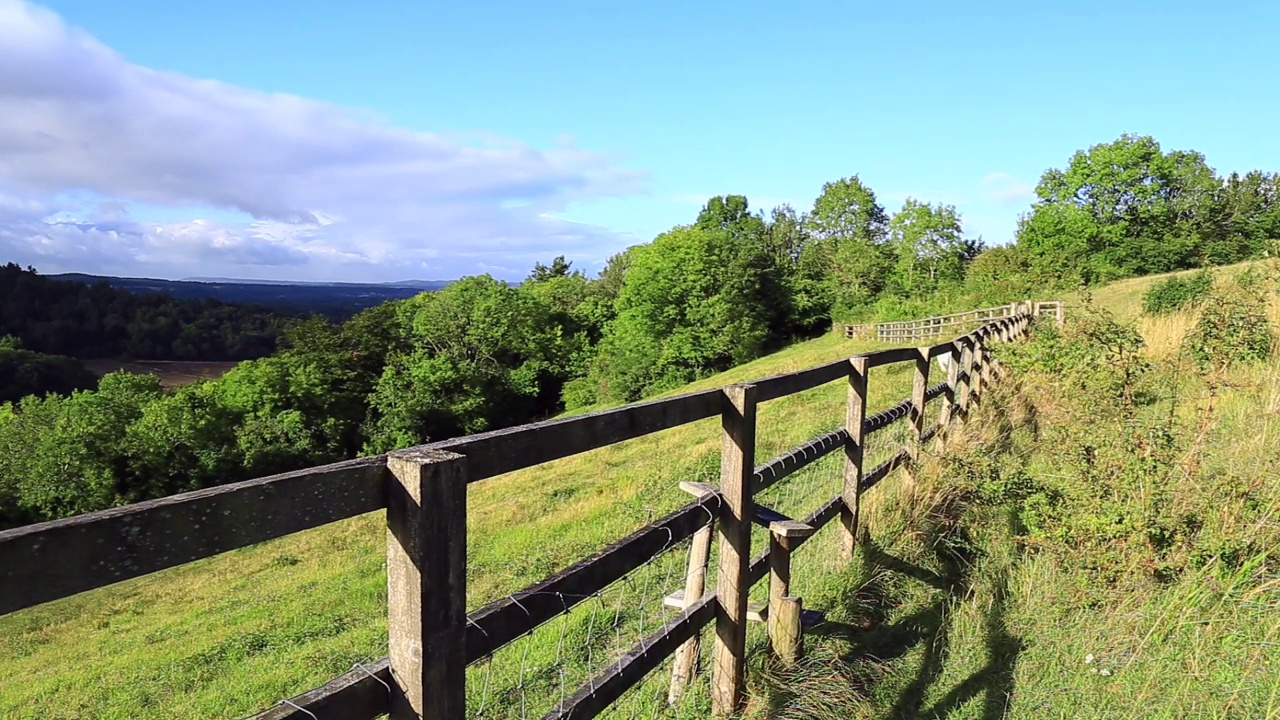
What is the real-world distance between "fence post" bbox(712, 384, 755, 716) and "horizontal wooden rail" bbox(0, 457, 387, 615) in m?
1.93

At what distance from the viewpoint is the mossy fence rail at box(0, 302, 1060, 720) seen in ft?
4.20

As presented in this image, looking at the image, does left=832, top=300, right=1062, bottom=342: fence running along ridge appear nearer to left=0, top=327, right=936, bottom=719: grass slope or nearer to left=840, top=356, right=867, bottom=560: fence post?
left=0, top=327, right=936, bottom=719: grass slope

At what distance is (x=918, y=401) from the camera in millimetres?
6418

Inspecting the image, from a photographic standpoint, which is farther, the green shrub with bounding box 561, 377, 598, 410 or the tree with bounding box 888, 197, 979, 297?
the tree with bounding box 888, 197, 979, 297

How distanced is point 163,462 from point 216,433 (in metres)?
3.22

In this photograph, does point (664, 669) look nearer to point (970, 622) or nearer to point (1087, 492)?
point (970, 622)

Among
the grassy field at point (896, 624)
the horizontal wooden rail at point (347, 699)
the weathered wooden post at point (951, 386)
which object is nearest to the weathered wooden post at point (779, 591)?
the grassy field at point (896, 624)

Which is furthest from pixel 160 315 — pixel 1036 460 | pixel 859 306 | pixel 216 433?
pixel 1036 460

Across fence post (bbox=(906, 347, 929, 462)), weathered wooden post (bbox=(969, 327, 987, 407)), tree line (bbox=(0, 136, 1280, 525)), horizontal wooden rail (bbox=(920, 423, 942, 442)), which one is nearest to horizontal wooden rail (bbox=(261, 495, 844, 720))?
fence post (bbox=(906, 347, 929, 462))

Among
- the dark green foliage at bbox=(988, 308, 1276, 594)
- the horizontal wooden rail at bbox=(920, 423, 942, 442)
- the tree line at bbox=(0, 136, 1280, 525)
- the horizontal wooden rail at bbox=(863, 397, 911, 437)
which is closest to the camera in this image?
the dark green foliage at bbox=(988, 308, 1276, 594)

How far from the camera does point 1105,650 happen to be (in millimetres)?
3857

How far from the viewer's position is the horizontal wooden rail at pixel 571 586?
79.4 inches

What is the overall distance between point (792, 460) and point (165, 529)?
3.25m

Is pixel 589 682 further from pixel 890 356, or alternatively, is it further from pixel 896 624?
pixel 890 356
